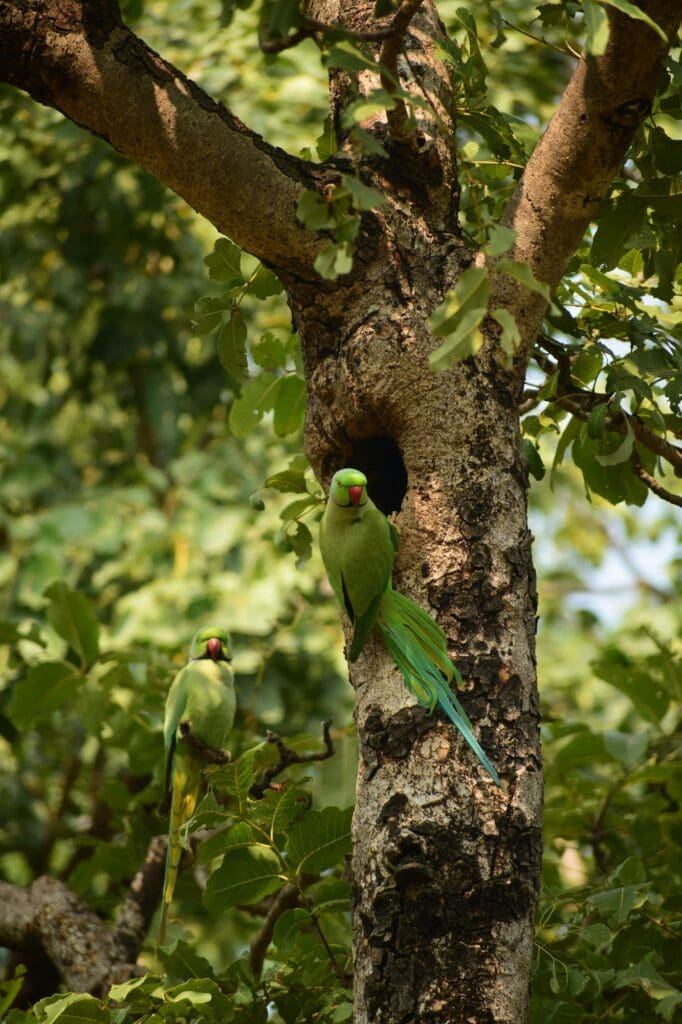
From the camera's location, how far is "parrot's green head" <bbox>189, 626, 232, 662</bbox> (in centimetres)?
390

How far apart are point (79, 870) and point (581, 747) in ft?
5.81

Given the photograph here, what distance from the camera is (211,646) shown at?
3898 mm

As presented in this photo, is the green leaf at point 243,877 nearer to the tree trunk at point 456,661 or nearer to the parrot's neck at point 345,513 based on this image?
the tree trunk at point 456,661

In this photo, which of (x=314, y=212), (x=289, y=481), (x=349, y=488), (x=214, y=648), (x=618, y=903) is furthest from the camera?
(x=214, y=648)

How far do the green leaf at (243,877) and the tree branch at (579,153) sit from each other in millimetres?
1188

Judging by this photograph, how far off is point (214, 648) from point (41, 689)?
63 cm

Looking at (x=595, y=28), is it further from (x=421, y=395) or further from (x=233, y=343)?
(x=233, y=343)

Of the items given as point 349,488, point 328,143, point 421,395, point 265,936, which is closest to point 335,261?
point 421,395

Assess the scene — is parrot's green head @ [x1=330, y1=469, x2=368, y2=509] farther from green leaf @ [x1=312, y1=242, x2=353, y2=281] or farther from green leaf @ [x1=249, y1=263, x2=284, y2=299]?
green leaf @ [x1=249, y1=263, x2=284, y2=299]

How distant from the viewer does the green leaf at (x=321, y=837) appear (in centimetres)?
240

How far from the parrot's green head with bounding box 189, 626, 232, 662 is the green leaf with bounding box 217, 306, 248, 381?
55.9 inches

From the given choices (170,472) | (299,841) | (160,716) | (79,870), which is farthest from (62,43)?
(170,472)

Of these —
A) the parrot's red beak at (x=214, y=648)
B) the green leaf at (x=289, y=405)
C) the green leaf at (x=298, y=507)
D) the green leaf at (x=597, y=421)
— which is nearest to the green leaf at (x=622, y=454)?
the green leaf at (x=597, y=421)

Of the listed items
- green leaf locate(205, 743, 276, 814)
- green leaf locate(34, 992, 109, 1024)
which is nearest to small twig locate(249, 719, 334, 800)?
green leaf locate(205, 743, 276, 814)
